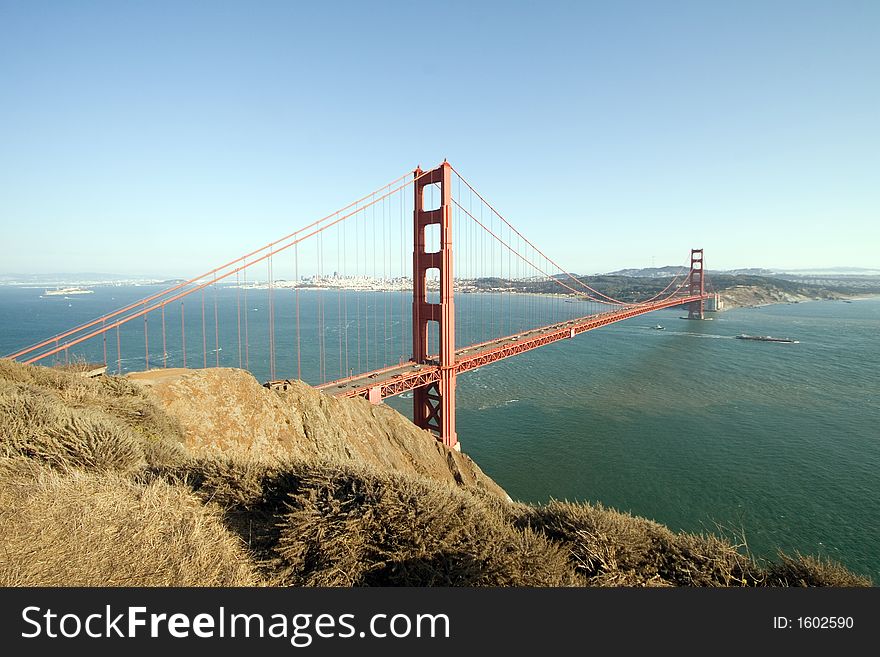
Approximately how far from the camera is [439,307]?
20.5 meters

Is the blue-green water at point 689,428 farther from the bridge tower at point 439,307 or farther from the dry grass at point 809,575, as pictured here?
the dry grass at point 809,575

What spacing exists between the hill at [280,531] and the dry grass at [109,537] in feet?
0.05

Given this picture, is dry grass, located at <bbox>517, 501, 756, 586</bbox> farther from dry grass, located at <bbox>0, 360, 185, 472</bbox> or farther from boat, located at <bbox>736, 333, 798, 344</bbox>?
boat, located at <bbox>736, 333, 798, 344</bbox>

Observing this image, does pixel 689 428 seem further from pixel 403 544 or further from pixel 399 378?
pixel 403 544

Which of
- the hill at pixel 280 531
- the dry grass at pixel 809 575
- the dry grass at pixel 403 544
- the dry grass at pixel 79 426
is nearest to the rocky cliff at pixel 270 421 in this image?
the dry grass at pixel 79 426

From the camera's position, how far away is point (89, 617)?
10.0 feet

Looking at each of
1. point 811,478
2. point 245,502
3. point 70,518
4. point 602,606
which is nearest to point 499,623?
point 602,606

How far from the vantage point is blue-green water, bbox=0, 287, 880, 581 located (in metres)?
15.4

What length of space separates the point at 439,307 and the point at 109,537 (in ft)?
55.4

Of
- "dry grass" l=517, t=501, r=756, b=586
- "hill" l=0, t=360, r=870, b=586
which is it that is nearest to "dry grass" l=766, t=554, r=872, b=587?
"hill" l=0, t=360, r=870, b=586

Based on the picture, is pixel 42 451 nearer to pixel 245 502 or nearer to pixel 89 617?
pixel 245 502

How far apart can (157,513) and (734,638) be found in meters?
5.07

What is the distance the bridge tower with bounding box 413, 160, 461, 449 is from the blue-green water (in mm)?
2410

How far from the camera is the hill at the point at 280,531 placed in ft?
12.8
